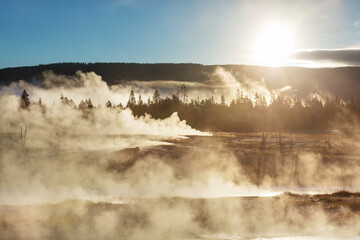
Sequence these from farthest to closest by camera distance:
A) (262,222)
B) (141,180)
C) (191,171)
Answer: (191,171)
(141,180)
(262,222)

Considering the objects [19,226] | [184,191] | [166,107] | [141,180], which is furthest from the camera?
[166,107]

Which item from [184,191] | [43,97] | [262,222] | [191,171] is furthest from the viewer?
[43,97]

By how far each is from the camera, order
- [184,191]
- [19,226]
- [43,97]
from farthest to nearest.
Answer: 1. [43,97]
2. [184,191]
3. [19,226]

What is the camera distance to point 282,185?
31.0 meters

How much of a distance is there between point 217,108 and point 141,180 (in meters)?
88.0

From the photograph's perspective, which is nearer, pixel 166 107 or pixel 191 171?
pixel 191 171

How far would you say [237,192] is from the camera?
27000 mm

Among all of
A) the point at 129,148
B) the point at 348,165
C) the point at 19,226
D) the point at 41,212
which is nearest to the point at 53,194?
the point at 41,212

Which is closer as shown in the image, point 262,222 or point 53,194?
point 262,222

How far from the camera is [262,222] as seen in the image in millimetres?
19328

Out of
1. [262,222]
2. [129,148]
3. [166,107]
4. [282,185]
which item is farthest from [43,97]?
[262,222]

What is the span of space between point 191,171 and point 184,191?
7.25 metres

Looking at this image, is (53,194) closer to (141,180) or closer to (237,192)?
(141,180)

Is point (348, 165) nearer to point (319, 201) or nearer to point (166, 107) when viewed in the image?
point (319, 201)
